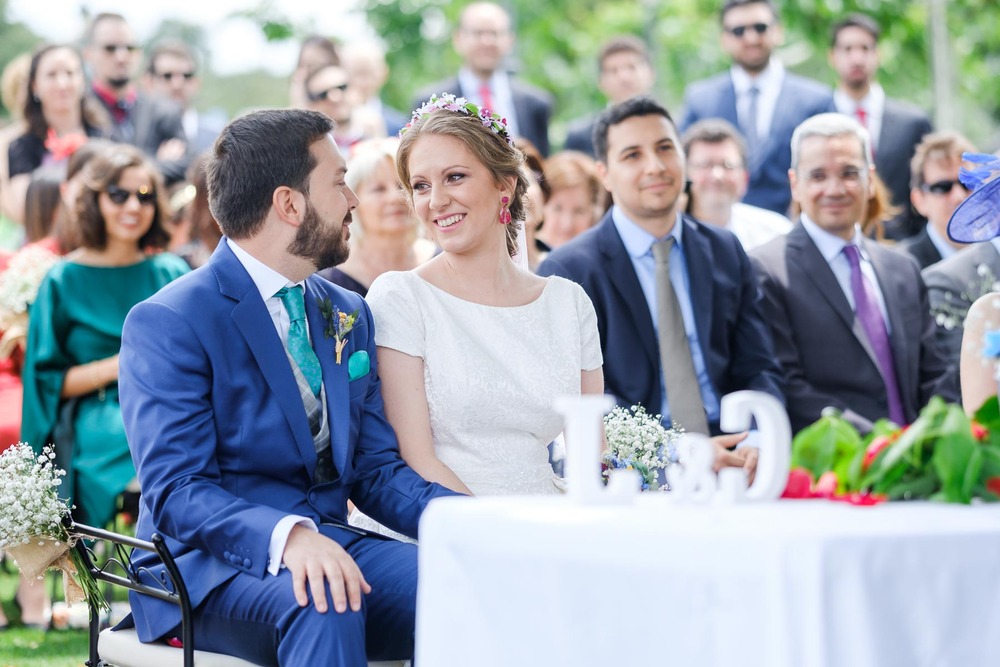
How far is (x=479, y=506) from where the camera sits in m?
2.72

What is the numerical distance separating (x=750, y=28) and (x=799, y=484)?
6.83 meters

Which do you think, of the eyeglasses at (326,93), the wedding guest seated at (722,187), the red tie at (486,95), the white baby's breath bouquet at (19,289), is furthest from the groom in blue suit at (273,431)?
the red tie at (486,95)

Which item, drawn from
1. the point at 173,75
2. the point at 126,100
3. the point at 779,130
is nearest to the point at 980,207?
the point at 779,130

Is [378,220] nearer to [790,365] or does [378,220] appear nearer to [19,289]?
[19,289]

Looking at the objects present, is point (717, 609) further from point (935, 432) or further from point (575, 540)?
point (935, 432)

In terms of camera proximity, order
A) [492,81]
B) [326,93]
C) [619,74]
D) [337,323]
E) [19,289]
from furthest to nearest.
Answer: [619,74], [492,81], [326,93], [19,289], [337,323]

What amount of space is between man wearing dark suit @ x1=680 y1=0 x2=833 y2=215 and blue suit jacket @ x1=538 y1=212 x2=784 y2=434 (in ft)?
10.2

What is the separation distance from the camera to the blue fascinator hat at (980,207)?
3592 millimetres

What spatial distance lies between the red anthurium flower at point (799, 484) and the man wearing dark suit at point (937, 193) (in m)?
5.17

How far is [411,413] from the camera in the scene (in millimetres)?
4059

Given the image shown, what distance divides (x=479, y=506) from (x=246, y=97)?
4674 centimetres

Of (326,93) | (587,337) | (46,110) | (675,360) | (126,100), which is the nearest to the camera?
(587,337)

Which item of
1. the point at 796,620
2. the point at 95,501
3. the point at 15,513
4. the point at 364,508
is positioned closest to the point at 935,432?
the point at 796,620

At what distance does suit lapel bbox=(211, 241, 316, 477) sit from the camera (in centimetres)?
362
